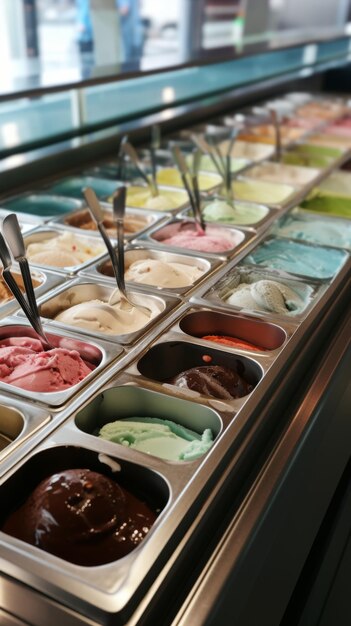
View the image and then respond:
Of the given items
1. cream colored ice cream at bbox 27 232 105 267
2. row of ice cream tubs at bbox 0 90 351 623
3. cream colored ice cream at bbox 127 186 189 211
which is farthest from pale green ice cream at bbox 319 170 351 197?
cream colored ice cream at bbox 27 232 105 267

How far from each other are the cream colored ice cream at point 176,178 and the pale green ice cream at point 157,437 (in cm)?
147

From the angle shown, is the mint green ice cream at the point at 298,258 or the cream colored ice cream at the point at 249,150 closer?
the mint green ice cream at the point at 298,258

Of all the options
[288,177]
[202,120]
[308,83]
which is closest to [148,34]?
[308,83]

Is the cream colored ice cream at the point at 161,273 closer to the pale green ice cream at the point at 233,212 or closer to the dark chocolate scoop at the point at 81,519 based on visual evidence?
the pale green ice cream at the point at 233,212

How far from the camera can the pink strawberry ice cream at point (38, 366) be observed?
1150 mm

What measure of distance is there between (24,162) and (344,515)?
1518 millimetres

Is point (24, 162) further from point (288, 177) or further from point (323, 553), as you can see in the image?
point (323, 553)

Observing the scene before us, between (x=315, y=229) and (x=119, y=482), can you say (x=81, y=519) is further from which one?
(x=315, y=229)

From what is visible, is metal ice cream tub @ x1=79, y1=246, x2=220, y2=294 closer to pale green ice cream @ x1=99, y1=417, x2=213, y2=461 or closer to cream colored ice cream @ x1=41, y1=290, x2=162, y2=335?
cream colored ice cream @ x1=41, y1=290, x2=162, y2=335

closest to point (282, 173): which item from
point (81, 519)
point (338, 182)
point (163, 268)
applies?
point (338, 182)

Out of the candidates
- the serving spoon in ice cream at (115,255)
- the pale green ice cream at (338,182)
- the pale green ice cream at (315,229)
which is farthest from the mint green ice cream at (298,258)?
the pale green ice cream at (338,182)

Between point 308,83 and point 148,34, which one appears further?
point 148,34

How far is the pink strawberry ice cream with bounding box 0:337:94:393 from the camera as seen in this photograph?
115cm

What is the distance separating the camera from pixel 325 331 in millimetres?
1415
